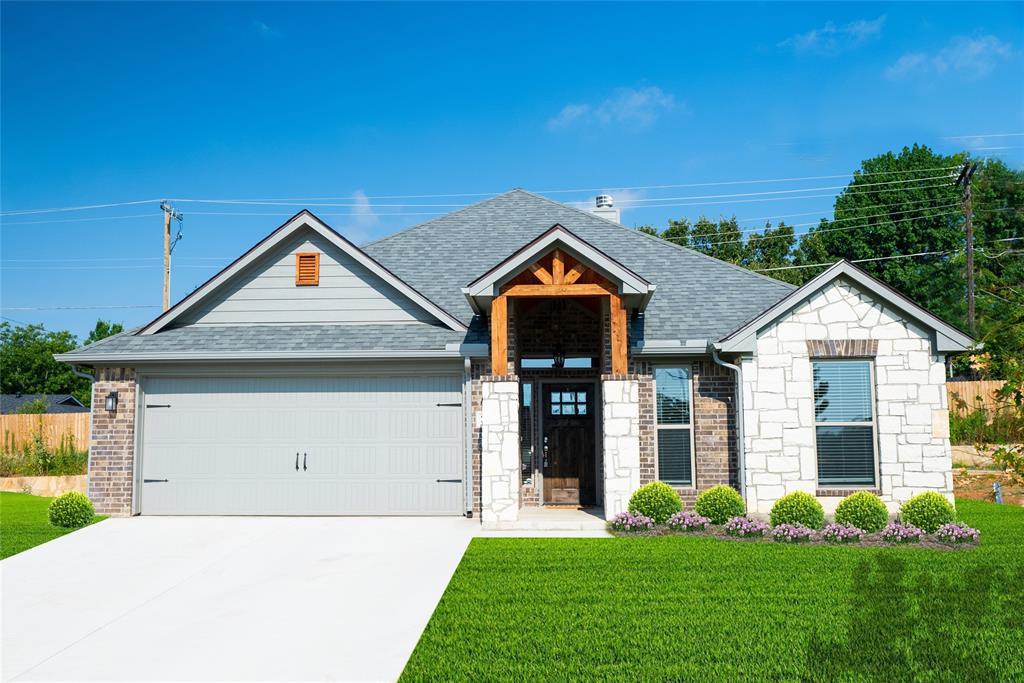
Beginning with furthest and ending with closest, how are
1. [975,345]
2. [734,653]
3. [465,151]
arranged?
[465,151], [975,345], [734,653]

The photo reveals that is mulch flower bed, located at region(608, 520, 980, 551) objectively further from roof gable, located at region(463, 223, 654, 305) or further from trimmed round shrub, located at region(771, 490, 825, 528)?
roof gable, located at region(463, 223, 654, 305)

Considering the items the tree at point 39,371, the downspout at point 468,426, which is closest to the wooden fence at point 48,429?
the downspout at point 468,426

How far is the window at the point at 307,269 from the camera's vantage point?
1327 centimetres

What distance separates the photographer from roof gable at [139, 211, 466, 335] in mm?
12977

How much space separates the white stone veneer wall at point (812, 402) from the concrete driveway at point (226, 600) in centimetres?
464

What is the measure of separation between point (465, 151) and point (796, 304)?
502 inches

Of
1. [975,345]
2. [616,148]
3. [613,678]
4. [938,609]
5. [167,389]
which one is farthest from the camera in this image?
[616,148]

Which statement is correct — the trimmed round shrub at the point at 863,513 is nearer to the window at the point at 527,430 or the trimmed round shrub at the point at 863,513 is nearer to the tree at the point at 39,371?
the window at the point at 527,430

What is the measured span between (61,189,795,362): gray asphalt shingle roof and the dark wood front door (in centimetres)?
184

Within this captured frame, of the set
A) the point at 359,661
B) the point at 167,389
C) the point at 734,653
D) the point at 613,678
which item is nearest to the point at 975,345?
the point at 734,653

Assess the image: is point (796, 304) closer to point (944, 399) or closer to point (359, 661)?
point (944, 399)

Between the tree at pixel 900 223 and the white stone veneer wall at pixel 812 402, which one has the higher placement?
the tree at pixel 900 223

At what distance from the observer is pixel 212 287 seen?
13203 millimetres

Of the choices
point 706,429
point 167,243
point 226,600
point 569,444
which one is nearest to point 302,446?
point 569,444
